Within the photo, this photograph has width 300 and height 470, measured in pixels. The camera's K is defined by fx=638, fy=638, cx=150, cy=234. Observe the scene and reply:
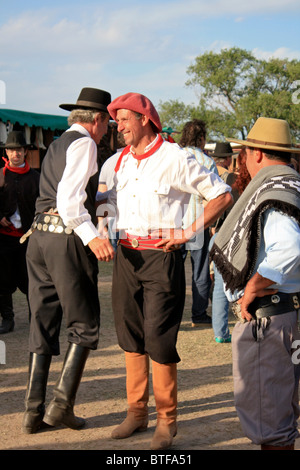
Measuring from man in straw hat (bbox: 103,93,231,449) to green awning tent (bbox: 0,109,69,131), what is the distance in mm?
7553

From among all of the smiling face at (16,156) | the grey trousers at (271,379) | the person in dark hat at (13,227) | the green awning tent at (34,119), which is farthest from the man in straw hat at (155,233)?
the green awning tent at (34,119)

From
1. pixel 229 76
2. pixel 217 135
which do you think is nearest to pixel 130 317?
pixel 217 135

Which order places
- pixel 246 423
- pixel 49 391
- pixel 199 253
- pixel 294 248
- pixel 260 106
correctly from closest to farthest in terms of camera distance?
1. pixel 294 248
2. pixel 246 423
3. pixel 49 391
4. pixel 199 253
5. pixel 260 106

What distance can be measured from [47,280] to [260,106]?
51.3m

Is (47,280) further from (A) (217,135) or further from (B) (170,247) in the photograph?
(A) (217,135)

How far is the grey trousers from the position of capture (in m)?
3.05

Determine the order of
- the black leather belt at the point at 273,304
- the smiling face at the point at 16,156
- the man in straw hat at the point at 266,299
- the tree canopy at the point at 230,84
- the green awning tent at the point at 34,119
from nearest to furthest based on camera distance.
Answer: the man in straw hat at the point at 266,299
the black leather belt at the point at 273,304
the smiling face at the point at 16,156
the green awning tent at the point at 34,119
the tree canopy at the point at 230,84

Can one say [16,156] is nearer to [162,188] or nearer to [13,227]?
[13,227]

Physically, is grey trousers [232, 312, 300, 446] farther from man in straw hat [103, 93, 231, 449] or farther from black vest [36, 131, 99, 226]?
black vest [36, 131, 99, 226]

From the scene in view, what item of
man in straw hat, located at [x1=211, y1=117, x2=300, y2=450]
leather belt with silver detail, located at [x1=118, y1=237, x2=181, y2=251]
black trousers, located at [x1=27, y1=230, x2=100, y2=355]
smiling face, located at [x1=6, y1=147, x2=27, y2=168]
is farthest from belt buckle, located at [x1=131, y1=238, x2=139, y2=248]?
smiling face, located at [x1=6, y1=147, x2=27, y2=168]

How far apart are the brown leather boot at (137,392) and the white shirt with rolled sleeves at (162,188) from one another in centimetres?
82

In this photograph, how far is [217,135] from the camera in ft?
177

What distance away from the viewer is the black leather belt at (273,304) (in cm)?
307

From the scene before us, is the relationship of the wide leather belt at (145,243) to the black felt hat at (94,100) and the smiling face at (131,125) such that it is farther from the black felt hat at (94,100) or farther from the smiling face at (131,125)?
the black felt hat at (94,100)
